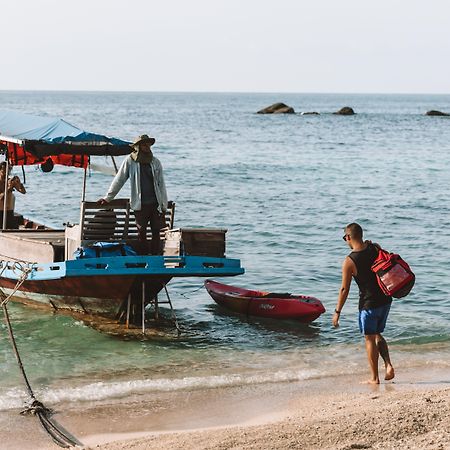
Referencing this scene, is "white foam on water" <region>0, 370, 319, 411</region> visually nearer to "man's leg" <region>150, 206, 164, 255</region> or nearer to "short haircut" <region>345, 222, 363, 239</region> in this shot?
"short haircut" <region>345, 222, 363, 239</region>

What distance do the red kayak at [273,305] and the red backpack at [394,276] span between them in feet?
14.2

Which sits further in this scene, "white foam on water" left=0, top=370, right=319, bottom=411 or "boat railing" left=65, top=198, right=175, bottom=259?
"boat railing" left=65, top=198, right=175, bottom=259

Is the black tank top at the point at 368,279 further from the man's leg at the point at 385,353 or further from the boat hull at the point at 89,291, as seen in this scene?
the boat hull at the point at 89,291

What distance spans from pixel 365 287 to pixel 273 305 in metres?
4.35

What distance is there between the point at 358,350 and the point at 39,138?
5.28m

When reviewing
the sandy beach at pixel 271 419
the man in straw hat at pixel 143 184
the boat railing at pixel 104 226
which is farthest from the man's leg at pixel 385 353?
the boat railing at pixel 104 226

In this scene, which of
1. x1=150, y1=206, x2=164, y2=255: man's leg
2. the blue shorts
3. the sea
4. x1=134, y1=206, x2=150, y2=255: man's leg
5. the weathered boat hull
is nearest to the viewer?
the blue shorts

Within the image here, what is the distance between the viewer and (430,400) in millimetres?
9148

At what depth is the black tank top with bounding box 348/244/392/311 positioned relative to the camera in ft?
32.8

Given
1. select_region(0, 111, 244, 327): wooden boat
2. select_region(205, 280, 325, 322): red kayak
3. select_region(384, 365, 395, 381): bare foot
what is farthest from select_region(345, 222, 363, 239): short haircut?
select_region(205, 280, 325, 322): red kayak

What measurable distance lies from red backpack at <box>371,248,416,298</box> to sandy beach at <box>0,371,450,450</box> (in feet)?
3.53

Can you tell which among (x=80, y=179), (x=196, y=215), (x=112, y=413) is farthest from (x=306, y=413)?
(x=80, y=179)

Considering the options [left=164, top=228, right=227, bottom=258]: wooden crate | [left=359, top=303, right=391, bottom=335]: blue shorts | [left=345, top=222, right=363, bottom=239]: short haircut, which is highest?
[left=345, top=222, right=363, bottom=239]: short haircut

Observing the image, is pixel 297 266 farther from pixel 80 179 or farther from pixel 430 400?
pixel 80 179
